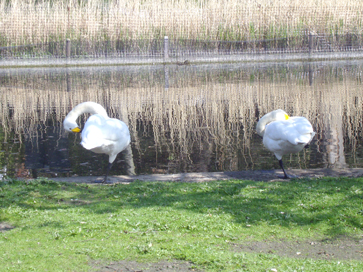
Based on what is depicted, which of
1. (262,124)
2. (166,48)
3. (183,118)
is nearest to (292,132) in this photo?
(262,124)

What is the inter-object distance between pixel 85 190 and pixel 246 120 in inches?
243

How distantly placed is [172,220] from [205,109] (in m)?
8.11

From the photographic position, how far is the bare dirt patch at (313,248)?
4047 mm

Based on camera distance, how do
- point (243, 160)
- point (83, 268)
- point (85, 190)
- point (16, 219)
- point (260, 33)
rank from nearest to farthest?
point (83, 268) < point (16, 219) < point (85, 190) < point (243, 160) < point (260, 33)

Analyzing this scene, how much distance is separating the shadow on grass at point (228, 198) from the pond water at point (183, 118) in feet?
5.38

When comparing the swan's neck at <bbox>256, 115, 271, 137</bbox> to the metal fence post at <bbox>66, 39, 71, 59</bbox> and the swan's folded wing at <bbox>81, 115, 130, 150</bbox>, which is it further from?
the metal fence post at <bbox>66, 39, 71, 59</bbox>

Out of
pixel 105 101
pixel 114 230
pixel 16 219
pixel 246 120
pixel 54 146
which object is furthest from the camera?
pixel 105 101

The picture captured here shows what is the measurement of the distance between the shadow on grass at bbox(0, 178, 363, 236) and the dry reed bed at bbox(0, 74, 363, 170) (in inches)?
90.9

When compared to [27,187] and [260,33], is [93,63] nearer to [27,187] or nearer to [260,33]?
[260,33]

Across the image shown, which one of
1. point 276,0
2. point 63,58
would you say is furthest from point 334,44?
point 63,58

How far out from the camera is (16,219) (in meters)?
5.05

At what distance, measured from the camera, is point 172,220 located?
4.78 m

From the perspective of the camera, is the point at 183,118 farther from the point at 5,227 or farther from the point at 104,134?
the point at 5,227

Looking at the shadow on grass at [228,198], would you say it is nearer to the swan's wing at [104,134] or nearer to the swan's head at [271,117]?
the swan's wing at [104,134]
